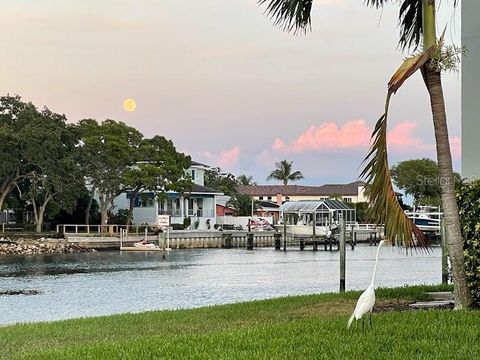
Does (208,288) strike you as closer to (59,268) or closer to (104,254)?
(59,268)

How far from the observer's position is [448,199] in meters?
9.88

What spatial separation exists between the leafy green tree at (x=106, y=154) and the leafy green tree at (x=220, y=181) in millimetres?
36097

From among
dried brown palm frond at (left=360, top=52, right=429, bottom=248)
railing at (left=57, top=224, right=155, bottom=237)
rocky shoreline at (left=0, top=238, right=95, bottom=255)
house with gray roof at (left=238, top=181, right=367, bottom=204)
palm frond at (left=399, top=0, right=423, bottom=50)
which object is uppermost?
house with gray roof at (left=238, top=181, right=367, bottom=204)

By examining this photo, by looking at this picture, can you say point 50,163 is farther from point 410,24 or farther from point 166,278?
point 410,24

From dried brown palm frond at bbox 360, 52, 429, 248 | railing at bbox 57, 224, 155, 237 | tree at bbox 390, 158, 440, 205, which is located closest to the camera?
dried brown palm frond at bbox 360, 52, 429, 248

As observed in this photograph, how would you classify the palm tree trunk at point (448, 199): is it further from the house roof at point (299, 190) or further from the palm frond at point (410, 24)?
the house roof at point (299, 190)

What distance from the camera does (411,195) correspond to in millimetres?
96688

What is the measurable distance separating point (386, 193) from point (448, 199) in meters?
1.17

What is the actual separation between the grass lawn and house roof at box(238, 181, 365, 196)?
375 ft

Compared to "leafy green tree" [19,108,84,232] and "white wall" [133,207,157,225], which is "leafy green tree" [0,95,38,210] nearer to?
"leafy green tree" [19,108,84,232]

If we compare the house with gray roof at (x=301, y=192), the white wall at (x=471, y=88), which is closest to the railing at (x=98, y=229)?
the white wall at (x=471, y=88)

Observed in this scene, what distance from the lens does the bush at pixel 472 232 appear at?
9.84 m

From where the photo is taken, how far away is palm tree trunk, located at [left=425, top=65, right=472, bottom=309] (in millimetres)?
9852

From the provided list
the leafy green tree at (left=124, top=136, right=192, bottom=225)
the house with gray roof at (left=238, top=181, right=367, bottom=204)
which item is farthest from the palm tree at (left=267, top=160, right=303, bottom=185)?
the leafy green tree at (left=124, top=136, right=192, bottom=225)
